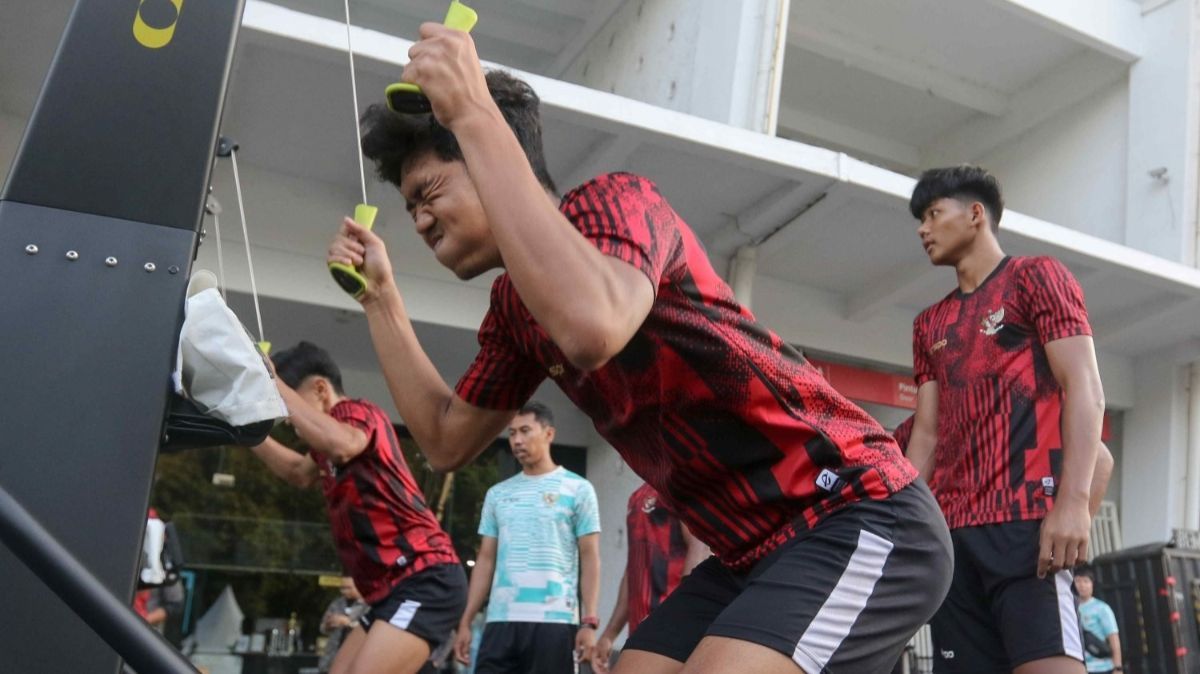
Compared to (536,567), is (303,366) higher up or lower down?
higher up

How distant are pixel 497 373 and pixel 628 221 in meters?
0.82

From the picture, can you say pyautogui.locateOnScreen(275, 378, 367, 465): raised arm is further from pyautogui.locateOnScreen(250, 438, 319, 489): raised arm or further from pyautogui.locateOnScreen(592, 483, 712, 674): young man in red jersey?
pyautogui.locateOnScreen(592, 483, 712, 674): young man in red jersey

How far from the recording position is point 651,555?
21.5 ft

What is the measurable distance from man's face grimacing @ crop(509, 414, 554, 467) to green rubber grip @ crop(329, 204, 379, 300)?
4379 millimetres

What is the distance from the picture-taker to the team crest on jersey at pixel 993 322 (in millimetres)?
3816

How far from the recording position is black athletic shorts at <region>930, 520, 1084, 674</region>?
3.33 metres

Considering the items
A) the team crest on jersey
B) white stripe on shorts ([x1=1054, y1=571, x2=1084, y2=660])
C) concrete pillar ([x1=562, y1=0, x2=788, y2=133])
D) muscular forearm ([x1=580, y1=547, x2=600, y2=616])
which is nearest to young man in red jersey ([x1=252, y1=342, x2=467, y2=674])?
muscular forearm ([x1=580, y1=547, x2=600, y2=616])

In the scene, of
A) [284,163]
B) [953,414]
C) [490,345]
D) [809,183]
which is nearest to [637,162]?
[809,183]

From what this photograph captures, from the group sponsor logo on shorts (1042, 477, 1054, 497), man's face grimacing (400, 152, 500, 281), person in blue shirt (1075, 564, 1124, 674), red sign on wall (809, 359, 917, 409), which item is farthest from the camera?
red sign on wall (809, 359, 917, 409)

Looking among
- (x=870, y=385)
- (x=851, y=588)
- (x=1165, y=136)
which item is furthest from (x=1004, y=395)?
(x=1165, y=136)

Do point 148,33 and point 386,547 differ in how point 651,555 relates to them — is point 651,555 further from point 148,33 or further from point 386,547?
point 148,33

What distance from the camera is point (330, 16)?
1140 centimetres

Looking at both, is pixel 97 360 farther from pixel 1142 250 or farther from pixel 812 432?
pixel 1142 250

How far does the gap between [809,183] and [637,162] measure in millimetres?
1443
